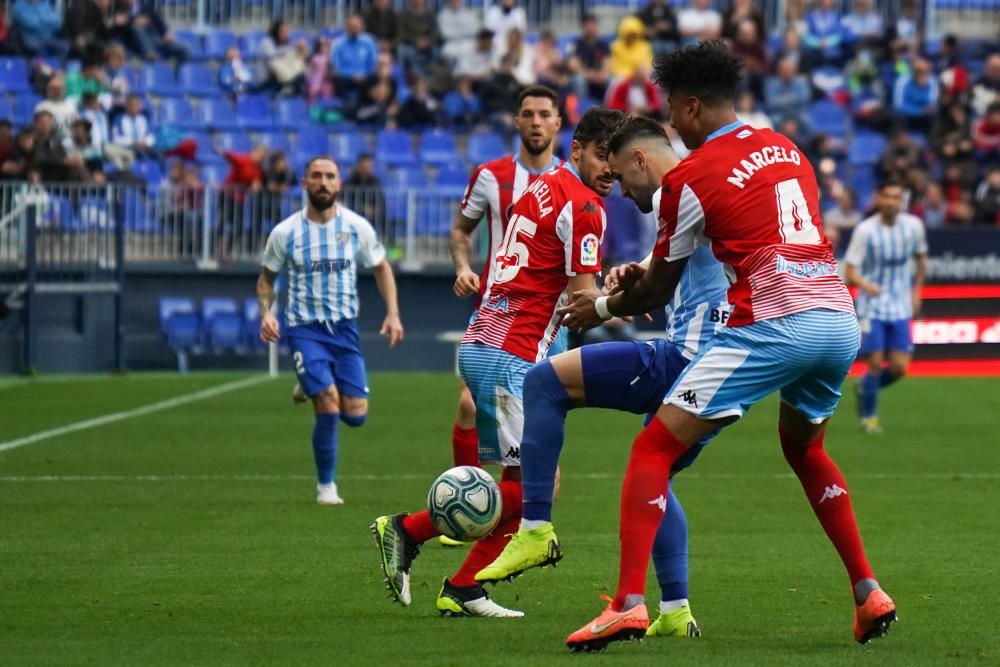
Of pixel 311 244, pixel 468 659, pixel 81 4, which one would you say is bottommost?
pixel 468 659

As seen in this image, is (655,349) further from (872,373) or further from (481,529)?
(872,373)

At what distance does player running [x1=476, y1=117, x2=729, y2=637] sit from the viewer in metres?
6.31

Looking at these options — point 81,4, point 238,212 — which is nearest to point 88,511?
point 238,212

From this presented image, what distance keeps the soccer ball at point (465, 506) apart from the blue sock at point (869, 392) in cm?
970

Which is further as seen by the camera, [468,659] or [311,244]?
[311,244]

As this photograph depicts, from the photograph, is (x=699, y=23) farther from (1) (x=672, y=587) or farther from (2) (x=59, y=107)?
(1) (x=672, y=587)

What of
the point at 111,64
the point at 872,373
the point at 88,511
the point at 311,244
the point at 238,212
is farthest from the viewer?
the point at 111,64

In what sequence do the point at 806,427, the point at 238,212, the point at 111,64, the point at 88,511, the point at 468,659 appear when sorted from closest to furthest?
the point at 468,659 → the point at 806,427 → the point at 88,511 → the point at 238,212 → the point at 111,64

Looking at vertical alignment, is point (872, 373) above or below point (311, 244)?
below

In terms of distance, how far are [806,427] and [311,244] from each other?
563cm

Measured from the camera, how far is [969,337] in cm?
2203

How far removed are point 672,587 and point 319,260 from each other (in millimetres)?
5356

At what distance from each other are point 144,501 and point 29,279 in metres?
11.1

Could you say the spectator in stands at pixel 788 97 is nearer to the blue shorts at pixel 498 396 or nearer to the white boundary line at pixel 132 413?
the white boundary line at pixel 132 413
